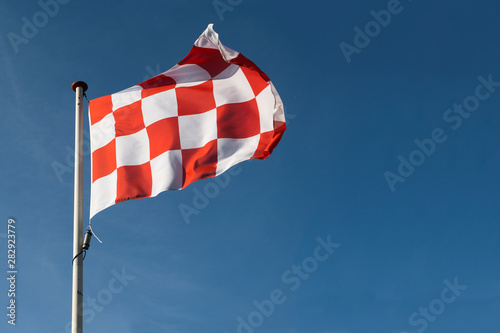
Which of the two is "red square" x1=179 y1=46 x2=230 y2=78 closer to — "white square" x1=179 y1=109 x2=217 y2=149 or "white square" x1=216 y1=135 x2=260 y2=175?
"white square" x1=179 y1=109 x2=217 y2=149

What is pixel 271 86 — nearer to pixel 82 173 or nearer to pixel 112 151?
pixel 112 151

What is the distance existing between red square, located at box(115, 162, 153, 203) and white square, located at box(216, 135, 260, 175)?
1563 mm

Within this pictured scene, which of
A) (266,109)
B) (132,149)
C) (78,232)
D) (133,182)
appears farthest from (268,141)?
(78,232)

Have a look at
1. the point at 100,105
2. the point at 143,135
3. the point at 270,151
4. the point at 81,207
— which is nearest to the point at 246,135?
the point at 270,151

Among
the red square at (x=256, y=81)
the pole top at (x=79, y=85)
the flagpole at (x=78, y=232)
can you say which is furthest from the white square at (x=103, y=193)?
the red square at (x=256, y=81)

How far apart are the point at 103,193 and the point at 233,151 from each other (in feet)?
9.92

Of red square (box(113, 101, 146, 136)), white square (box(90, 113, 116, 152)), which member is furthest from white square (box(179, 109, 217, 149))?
white square (box(90, 113, 116, 152))

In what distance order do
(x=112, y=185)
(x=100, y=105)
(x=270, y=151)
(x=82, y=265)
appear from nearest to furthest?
(x=82, y=265), (x=112, y=185), (x=100, y=105), (x=270, y=151)

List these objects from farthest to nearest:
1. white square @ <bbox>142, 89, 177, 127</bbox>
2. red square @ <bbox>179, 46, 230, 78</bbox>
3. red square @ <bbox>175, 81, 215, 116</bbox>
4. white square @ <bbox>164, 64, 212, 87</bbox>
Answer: red square @ <bbox>179, 46, 230, 78</bbox>, white square @ <bbox>164, 64, 212, 87</bbox>, red square @ <bbox>175, 81, 215, 116</bbox>, white square @ <bbox>142, 89, 177, 127</bbox>

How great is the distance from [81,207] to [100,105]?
267 cm

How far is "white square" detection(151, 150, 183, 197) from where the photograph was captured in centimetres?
1094

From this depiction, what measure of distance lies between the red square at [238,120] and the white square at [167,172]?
1183mm

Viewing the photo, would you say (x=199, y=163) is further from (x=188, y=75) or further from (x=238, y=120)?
(x=188, y=75)

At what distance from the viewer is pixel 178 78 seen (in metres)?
12.4
